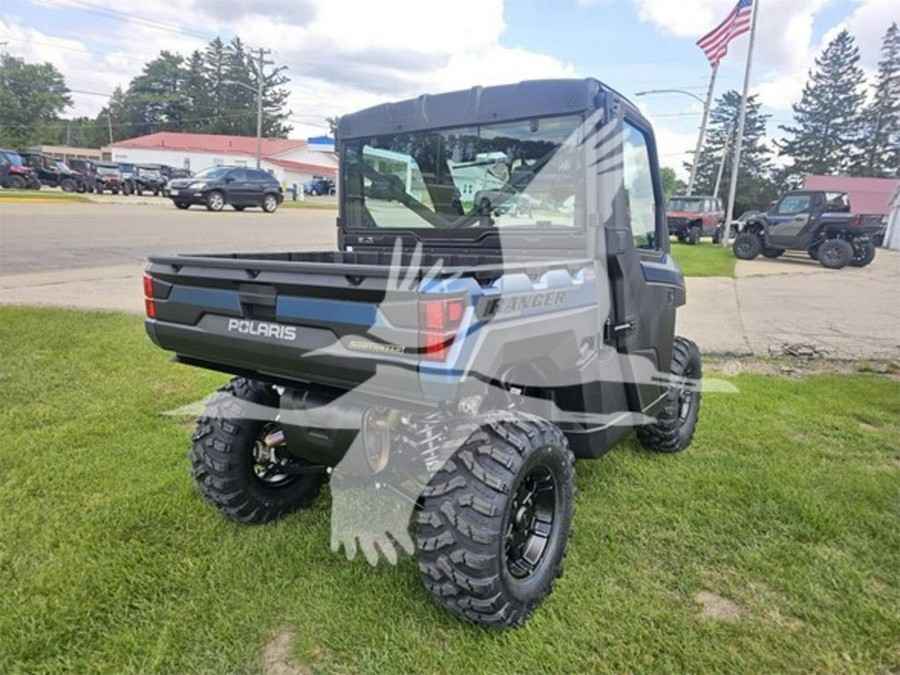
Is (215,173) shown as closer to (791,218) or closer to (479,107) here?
(791,218)

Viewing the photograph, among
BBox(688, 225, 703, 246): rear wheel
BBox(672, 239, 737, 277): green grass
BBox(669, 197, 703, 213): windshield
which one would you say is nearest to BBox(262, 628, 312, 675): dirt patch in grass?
BBox(672, 239, 737, 277): green grass

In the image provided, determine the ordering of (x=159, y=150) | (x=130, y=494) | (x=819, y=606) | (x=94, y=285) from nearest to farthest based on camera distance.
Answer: (x=819, y=606) → (x=130, y=494) → (x=94, y=285) → (x=159, y=150)

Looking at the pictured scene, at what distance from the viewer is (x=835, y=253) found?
55.3ft

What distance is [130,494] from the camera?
10.4ft

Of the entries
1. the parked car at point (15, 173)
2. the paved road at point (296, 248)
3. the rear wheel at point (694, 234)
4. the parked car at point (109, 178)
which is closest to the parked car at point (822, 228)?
the paved road at point (296, 248)

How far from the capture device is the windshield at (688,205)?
Result: 2425 centimetres

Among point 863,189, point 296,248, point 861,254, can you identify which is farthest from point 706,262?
point 863,189

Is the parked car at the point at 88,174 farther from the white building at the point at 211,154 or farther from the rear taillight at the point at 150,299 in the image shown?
the rear taillight at the point at 150,299

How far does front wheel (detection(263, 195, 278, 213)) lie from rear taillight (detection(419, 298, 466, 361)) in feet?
79.2

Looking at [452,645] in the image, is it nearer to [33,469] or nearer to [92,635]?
[92,635]

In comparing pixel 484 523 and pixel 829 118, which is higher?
pixel 829 118

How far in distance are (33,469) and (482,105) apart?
10.8ft

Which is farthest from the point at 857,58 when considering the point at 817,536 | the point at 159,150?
the point at 817,536

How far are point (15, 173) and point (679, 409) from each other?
111 ft
